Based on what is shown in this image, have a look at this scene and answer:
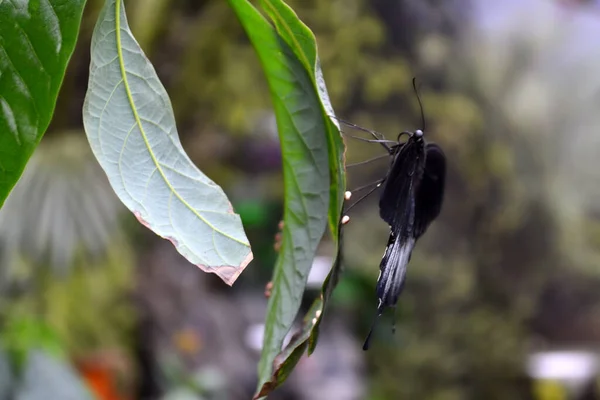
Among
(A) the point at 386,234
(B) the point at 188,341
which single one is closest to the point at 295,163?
(A) the point at 386,234

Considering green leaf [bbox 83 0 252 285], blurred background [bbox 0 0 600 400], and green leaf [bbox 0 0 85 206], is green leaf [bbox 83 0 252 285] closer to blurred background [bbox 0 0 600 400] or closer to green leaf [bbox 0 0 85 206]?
green leaf [bbox 0 0 85 206]

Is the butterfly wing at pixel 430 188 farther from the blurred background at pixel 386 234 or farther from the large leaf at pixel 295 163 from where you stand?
the blurred background at pixel 386 234

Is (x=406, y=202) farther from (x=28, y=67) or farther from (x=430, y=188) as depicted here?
(x=28, y=67)

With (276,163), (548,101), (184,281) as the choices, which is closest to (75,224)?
(184,281)

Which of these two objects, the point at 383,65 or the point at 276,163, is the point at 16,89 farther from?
the point at 276,163

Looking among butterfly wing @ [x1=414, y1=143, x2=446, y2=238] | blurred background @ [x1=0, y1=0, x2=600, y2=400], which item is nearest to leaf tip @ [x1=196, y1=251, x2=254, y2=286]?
butterfly wing @ [x1=414, y1=143, x2=446, y2=238]

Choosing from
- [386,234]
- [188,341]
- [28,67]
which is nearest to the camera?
[28,67]

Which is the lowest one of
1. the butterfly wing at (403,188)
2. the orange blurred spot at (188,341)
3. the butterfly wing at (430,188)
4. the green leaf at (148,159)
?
the orange blurred spot at (188,341)

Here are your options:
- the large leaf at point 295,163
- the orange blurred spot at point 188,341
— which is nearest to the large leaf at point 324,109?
the large leaf at point 295,163
